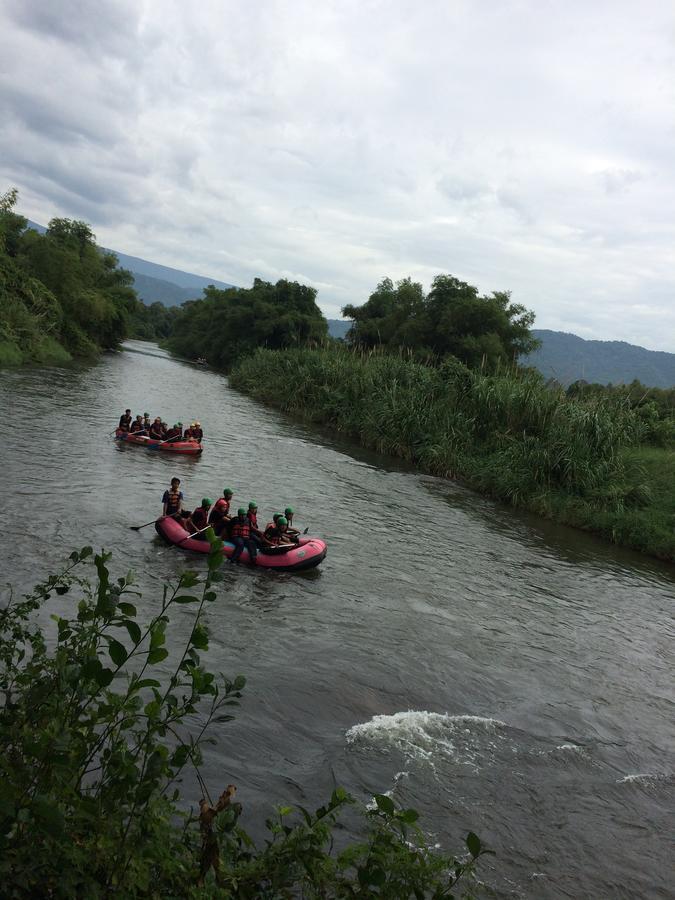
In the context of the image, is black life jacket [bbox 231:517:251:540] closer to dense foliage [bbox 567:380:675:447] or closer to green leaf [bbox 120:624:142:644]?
green leaf [bbox 120:624:142:644]

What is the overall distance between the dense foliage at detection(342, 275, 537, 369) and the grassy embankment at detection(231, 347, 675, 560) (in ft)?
37.0

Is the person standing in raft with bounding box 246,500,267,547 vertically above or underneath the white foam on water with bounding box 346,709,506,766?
above

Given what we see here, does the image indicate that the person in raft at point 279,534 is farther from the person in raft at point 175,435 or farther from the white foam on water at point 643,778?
the person in raft at point 175,435

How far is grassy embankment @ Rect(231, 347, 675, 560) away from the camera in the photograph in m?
18.9

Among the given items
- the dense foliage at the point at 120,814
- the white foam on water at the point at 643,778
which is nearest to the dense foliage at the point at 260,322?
the white foam on water at the point at 643,778

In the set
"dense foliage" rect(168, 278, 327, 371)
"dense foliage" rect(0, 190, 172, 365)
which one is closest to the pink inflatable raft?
"dense foliage" rect(0, 190, 172, 365)

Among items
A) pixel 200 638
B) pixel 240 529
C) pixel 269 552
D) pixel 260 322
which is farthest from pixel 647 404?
pixel 260 322

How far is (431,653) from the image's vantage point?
928cm

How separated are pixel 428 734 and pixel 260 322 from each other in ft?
165

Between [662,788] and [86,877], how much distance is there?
685 cm

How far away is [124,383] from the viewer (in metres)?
35.0

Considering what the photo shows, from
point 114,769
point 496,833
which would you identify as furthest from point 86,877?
point 496,833

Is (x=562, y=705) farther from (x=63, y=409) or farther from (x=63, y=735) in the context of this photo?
(x=63, y=409)

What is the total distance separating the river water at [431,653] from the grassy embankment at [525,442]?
1.18 meters
